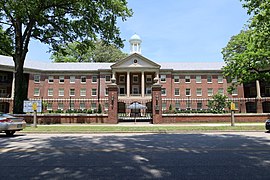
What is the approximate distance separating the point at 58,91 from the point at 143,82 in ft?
61.2

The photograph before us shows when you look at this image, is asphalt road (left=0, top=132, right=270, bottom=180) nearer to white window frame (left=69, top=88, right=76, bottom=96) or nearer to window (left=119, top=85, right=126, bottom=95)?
window (left=119, top=85, right=126, bottom=95)

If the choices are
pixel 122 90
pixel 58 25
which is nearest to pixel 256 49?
pixel 58 25

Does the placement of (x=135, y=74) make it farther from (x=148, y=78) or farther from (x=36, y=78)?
(x=36, y=78)

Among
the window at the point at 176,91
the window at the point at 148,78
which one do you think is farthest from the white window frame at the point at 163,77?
the window at the point at 176,91

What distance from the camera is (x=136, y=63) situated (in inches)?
1804

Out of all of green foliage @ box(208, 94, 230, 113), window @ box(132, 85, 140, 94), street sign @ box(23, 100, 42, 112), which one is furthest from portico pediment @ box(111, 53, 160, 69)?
street sign @ box(23, 100, 42, 112)

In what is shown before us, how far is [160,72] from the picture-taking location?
47844mm

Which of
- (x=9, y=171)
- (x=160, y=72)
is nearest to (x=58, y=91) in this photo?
(x=160, y=72)

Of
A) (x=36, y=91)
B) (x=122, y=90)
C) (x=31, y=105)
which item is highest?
(x=122, y=90)

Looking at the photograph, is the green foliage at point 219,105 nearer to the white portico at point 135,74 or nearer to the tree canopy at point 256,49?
the tree canopy at point 256,49

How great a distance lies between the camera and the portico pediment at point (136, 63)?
150ft

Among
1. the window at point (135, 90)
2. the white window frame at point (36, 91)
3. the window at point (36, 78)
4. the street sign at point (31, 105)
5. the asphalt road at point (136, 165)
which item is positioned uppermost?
the window at point (36, 78)

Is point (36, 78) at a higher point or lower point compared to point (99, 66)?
lower

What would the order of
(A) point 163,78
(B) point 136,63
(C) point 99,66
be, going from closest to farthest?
(B) point 136,63, (A) point 163,78, (C) point 99,66
